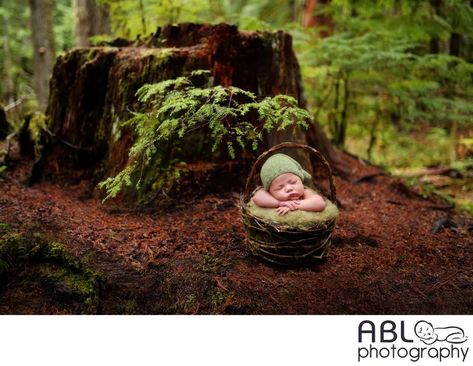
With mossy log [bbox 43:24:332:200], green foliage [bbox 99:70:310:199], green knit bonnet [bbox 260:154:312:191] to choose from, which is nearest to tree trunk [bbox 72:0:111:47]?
mossy log [bbox 43:24:332:200]

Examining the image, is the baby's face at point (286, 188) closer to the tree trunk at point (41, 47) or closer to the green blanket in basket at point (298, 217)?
the green blanket in basket at point (298, 217)

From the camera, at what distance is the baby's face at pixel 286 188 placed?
8.64ft

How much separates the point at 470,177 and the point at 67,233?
5.58 metres

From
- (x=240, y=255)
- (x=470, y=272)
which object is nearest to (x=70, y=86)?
(x=240, y=255)

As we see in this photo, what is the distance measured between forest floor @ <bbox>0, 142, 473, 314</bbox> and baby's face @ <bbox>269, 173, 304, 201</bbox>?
1.54 ft

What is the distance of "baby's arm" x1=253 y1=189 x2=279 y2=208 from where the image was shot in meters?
2.61

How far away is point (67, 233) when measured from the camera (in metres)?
2.86

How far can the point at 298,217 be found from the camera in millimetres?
2494
